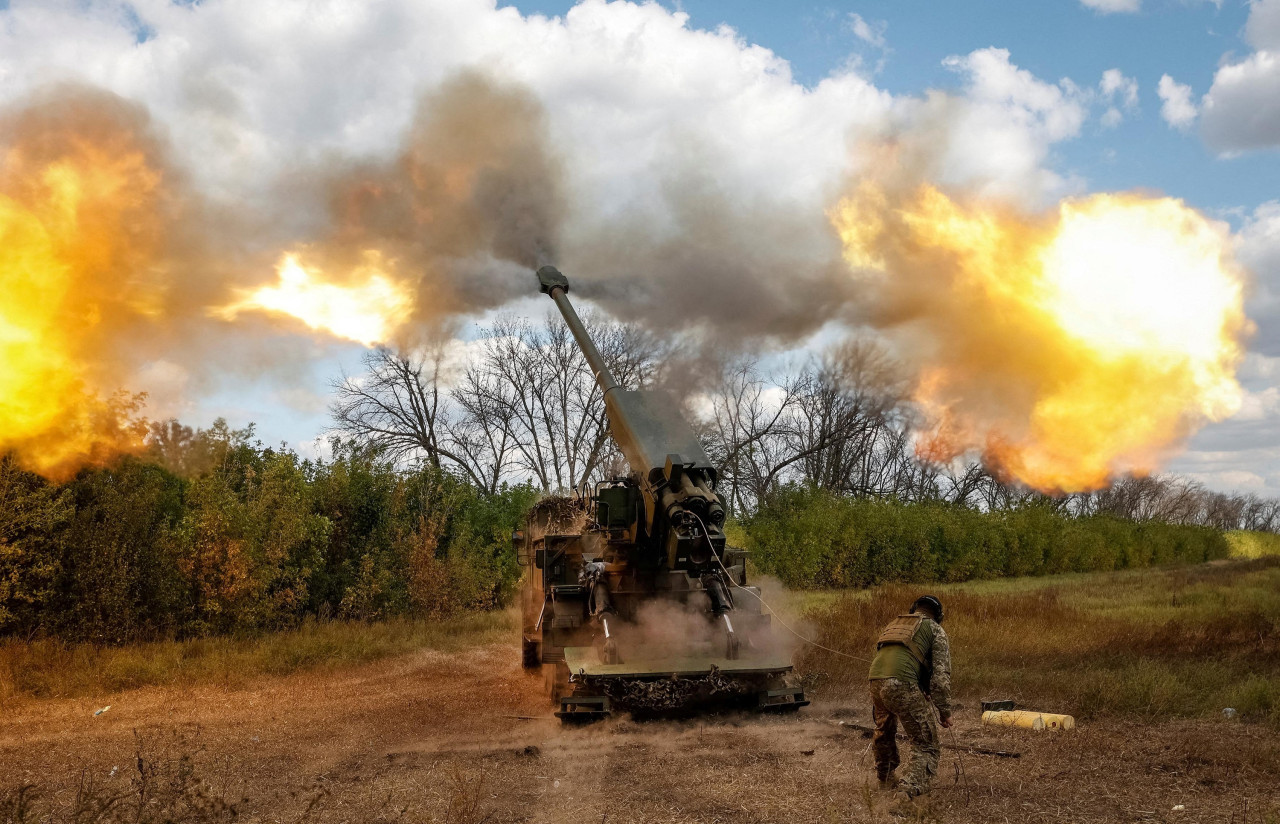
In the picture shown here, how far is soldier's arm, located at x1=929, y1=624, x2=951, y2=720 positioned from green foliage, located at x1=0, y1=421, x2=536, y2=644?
13041mm

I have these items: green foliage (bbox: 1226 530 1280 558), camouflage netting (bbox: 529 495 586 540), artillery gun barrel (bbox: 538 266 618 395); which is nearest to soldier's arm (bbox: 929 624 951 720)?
artillery gun barrel (bbox: 538 266 618 395)

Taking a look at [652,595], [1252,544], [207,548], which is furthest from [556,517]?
[1252,544]

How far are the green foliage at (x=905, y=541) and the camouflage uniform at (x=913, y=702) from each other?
2327 centimetres

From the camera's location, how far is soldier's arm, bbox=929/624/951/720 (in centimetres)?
739

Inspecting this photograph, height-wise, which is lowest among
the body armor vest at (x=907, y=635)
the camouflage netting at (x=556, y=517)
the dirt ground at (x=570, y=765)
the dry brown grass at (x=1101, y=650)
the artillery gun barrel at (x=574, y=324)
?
the dirt ground at (x=570, y=765)

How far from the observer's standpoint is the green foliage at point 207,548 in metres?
14.9

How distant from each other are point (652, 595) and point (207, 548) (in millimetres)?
9079

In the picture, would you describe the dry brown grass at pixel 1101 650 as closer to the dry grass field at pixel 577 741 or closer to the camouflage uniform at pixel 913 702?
the dry grass field at pixel 577 741

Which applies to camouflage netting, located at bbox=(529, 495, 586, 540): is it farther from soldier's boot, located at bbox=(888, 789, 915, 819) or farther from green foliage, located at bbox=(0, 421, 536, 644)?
soldier's boot, located at bbox=(888, 789, 915, 819)

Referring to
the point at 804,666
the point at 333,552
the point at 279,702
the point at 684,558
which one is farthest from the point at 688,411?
the point at 333,552

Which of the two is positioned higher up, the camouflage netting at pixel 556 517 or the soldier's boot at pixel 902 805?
the camouflage netting at pixel 556 517

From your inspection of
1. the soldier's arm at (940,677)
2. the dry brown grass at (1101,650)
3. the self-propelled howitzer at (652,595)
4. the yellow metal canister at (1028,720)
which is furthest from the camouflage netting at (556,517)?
the soldier's arm at (940,677)

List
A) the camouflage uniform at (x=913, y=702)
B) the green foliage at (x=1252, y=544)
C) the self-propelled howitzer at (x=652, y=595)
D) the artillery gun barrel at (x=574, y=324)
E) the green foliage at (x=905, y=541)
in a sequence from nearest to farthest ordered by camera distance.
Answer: the camouflage uniform at (x=913, y=702), the self-propelled howitzer at (x=652, y=595), the artillery gun barrel at (x=574, y=324), the green foliage at (x=905, y=541), the green foliage at (x=1252, y=544)

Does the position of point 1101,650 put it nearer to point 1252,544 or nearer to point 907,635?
point 907,635
